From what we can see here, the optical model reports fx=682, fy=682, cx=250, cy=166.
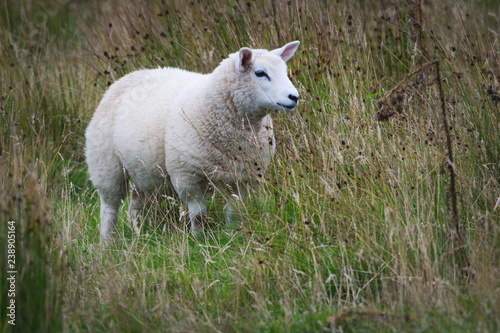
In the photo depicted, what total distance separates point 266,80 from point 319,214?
3.52 ft

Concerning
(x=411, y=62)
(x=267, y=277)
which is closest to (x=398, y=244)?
(x=267, y=277)

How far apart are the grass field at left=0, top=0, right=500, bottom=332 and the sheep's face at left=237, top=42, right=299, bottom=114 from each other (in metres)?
0.30

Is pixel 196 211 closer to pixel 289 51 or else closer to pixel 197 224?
pixel 197 224

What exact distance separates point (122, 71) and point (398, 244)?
12.0 feet

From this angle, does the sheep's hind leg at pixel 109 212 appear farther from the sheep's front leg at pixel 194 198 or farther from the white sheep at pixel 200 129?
the sheep's front leg at pixel 194 198

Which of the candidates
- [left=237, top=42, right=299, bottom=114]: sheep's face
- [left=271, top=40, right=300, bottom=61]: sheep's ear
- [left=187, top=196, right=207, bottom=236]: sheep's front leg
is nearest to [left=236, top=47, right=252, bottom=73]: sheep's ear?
[left=237, top=42, right=299, bottom=114]: sheep's face

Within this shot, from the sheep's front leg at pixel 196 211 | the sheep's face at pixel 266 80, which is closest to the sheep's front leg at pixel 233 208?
the sheep's front leg at pixel 196 211

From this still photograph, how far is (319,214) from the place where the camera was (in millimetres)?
3641

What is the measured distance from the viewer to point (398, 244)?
10.6ft

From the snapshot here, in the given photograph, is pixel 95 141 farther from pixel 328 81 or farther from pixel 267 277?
pixel 267 277

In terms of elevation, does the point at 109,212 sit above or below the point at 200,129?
below

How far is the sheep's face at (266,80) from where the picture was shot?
417cm

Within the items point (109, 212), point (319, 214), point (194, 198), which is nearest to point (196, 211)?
point (194, 198)

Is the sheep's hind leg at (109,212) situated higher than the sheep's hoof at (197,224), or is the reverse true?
the sheep's hind leg at (109,212)
